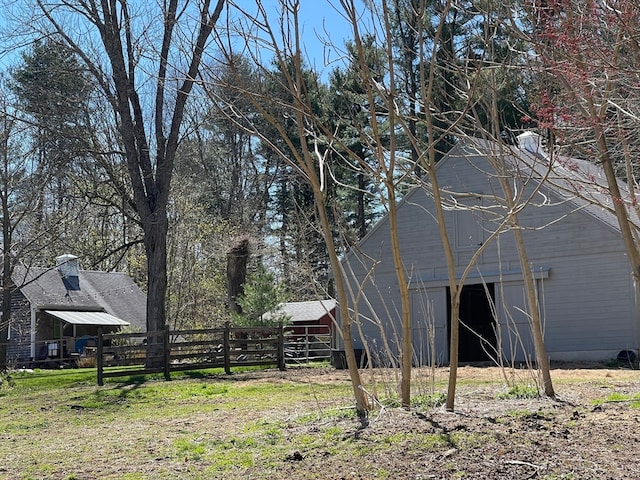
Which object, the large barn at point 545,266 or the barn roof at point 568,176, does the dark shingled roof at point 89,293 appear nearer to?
the large barn at point 545,266

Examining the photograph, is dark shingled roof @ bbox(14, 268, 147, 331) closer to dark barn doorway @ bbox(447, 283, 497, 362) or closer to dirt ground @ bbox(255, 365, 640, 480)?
dark barn doorway @ bbox(447, 283, 497, 362)

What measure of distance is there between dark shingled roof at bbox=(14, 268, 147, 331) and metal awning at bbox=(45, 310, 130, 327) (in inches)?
15.5

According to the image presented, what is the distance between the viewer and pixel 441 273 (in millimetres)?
21578

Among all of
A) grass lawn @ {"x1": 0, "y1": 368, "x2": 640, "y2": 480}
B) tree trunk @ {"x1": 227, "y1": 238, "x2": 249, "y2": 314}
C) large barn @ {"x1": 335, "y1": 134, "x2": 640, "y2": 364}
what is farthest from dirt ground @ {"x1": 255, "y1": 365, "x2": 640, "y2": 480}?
tree trunk @ {"x1": 227, "y1": 238, "x2": 249, "y2": 314}

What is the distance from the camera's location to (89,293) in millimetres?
34281

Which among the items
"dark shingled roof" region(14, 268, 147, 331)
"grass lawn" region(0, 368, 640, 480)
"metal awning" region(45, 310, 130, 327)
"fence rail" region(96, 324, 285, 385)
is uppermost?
"dark shingled roof" region(14, 268, 147, 331)

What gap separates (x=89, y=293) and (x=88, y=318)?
2908 mm

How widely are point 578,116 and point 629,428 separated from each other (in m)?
2.64

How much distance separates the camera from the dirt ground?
550 cm

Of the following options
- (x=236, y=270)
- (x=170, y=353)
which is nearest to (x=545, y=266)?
(x=170, y=353)

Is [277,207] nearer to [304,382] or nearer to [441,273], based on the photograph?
[441,273]

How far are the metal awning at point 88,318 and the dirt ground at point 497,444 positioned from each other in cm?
2512

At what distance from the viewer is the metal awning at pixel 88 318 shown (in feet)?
101

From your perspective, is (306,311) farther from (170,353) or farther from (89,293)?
(170,353)
